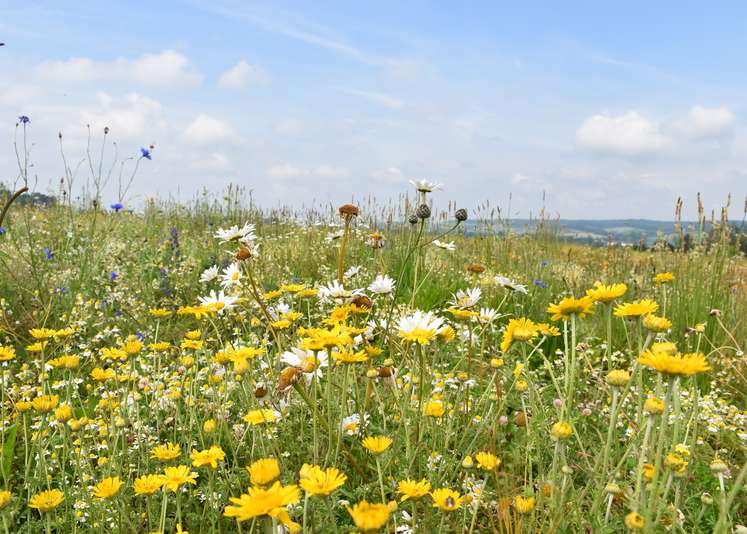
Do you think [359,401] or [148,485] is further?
[359,401]

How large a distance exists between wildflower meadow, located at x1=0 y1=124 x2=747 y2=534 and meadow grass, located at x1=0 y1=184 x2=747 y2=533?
15 mm

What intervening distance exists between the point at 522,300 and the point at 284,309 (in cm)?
302

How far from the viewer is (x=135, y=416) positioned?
2.19 meters

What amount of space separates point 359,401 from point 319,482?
37.7 inches

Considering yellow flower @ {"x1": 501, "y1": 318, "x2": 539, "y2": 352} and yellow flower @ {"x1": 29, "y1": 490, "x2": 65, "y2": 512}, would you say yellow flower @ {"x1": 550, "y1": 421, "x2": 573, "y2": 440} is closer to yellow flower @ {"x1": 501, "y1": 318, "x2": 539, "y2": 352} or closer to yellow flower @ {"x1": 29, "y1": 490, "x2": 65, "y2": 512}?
yellow flower @ {"x1": 501, "y1": 318, "x2": 539, "y2": 352}

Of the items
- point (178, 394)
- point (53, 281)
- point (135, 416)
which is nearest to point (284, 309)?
point (178, 394)

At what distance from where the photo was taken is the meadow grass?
1.33m

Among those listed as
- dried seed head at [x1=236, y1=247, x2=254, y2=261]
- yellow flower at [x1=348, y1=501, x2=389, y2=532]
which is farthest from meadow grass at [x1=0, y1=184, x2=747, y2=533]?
dried seed head at [x1=236, y1=247, x2=254, y2=261]

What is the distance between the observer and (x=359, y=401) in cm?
200

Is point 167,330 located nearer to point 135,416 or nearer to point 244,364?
point 135,416

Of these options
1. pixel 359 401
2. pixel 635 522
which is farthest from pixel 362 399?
pixel 635 522

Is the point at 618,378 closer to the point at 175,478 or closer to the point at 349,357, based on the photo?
the point at 349,357

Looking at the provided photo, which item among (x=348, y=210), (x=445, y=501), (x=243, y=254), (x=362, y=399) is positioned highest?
(x=348, y=210)

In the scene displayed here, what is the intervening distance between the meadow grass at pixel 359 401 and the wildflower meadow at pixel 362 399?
0.05ft
